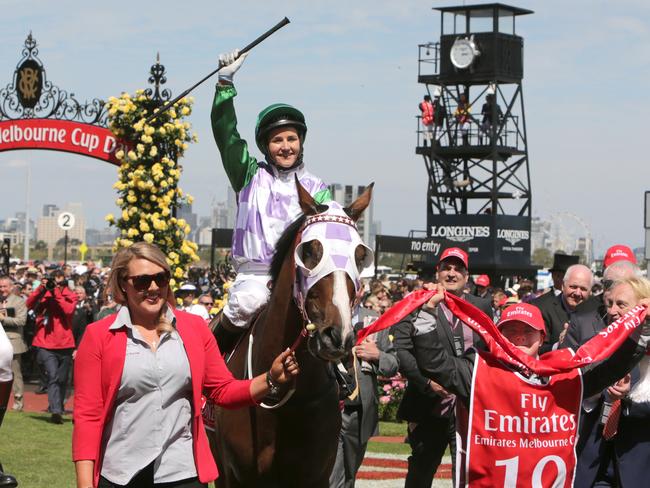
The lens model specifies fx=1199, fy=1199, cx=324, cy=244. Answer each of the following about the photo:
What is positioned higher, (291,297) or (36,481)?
(291,297)

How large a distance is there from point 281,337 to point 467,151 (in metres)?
43.2

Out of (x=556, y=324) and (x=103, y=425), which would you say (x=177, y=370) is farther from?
(x=556, y=324)

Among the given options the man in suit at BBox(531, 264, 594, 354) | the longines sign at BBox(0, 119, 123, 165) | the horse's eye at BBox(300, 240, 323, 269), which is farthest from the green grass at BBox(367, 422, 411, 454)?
the horse's eye at BBox(300, 240, 323, 269)

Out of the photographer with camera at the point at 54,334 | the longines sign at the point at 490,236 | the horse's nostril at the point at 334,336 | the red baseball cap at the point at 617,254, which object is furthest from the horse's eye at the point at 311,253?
the longines sign at the point at 490,236

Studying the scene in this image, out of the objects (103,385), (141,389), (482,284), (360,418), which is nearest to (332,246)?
(141,389)

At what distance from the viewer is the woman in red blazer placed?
4836mm

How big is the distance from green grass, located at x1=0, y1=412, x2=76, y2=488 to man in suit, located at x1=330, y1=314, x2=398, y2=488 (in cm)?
354

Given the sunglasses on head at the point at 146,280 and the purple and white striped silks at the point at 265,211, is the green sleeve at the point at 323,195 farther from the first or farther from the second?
the sunglasses on head at the point at 146,280

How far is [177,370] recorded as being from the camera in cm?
495

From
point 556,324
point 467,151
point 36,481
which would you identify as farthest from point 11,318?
point 467,151

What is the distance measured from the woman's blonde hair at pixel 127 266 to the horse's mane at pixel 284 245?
98 centimetres

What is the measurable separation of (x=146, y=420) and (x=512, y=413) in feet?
6.20

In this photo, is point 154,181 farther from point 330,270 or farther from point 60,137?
point 330,270

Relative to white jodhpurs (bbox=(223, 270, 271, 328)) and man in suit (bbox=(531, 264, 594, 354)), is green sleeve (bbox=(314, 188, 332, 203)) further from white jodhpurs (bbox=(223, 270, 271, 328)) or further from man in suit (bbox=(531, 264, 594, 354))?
man in suit (bbox=(531, 264, 594, 354))
